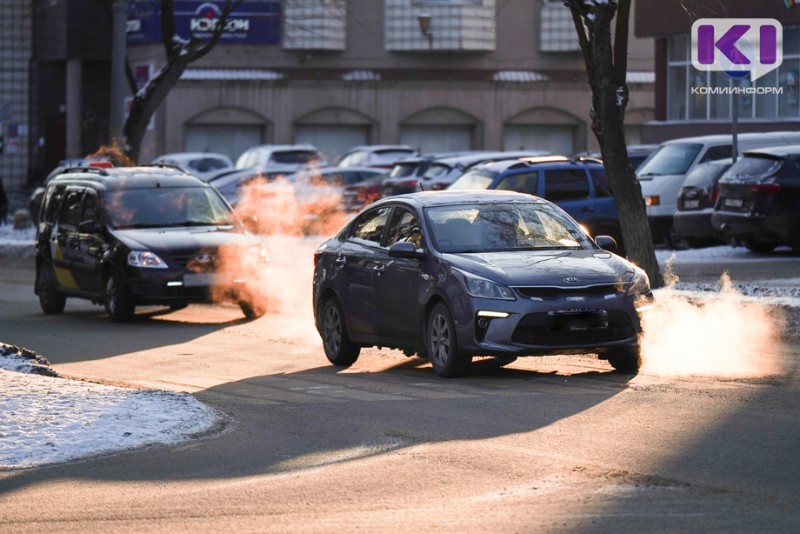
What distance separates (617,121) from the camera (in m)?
18.4

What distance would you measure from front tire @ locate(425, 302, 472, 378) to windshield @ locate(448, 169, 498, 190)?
11.2 meters

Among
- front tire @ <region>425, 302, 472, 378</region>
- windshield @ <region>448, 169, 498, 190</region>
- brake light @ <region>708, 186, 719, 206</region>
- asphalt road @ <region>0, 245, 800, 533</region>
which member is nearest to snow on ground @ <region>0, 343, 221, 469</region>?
asphalt road @ <region>0, 245, 800, 533</region>

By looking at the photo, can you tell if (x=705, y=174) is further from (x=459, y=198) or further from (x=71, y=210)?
(x=459, y=198)

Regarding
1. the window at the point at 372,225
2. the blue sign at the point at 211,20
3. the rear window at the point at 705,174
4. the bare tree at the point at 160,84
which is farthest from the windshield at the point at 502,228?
the blue sign at the point at 211,20

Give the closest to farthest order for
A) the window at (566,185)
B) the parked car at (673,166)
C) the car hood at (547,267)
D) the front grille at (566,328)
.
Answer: the front grille at (566,328) < the car hood at (547,267) < the window at (566,185) < the parked car at (673,166)

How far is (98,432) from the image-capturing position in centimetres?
956

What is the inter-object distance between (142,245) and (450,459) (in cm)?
1066

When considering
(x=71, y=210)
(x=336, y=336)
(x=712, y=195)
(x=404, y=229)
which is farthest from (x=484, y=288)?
(x=712, y=195)

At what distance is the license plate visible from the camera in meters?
18.4

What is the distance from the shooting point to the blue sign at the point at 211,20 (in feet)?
179

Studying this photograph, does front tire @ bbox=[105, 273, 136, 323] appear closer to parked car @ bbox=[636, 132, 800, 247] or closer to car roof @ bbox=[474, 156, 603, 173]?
car roof @ bbox=[474, 156, 603, 173]

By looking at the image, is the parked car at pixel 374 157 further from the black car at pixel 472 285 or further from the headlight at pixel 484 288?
the headlight at pixel 484 288

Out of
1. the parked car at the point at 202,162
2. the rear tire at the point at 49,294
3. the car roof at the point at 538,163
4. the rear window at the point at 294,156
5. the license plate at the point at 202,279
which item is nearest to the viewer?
the license plate at the point at 202,279

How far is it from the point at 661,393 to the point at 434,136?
46.6 metres
